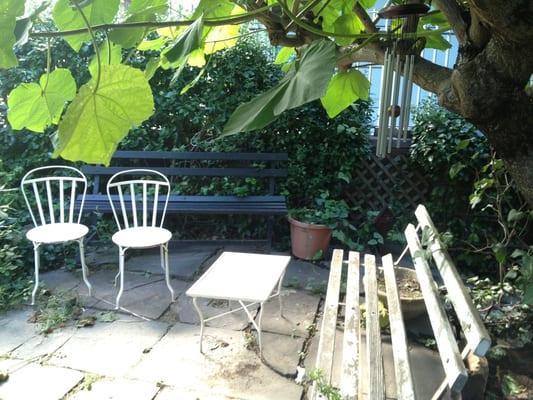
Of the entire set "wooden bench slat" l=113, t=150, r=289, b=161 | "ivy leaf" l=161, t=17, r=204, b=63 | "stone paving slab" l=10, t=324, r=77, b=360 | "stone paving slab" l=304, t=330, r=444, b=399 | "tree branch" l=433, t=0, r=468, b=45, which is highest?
"tree branch" l=433, t=0, r=468, b=45

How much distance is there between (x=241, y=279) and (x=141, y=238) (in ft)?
3.35

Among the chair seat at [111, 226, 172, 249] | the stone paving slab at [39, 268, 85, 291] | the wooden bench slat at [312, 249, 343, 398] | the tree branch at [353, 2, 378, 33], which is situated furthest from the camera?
the stone paving slab at [39, 268, 85, 291]

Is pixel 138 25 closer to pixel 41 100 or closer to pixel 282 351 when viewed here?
pixel 41 100

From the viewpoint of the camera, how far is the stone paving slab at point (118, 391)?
6.64 ft

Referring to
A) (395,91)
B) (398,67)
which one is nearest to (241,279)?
(395,91)

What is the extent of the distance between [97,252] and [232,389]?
8.01ft

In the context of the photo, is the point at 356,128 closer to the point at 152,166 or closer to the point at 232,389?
the point at 152,166

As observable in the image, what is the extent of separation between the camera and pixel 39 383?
213 centimetres

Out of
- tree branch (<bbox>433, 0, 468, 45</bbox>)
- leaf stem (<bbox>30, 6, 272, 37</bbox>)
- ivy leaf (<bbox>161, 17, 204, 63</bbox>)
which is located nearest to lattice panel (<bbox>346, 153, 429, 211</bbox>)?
tree branch (<bbox>433, 0, 468, 45</bbox>)

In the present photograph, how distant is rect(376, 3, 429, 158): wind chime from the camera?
0.98 m

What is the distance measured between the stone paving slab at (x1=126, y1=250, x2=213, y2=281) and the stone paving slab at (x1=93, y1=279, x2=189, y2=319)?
0.20 metres

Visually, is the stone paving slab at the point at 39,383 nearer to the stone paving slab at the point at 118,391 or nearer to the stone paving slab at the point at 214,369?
the stone paving slab at the point at 118,391

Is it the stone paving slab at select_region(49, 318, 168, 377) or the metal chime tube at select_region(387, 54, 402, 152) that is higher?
the metal chime tube at select_region(387, 54, 402, 152)

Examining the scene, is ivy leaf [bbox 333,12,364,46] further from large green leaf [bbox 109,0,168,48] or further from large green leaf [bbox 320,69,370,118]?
large green leaf [bbox 109,0,168,48]
